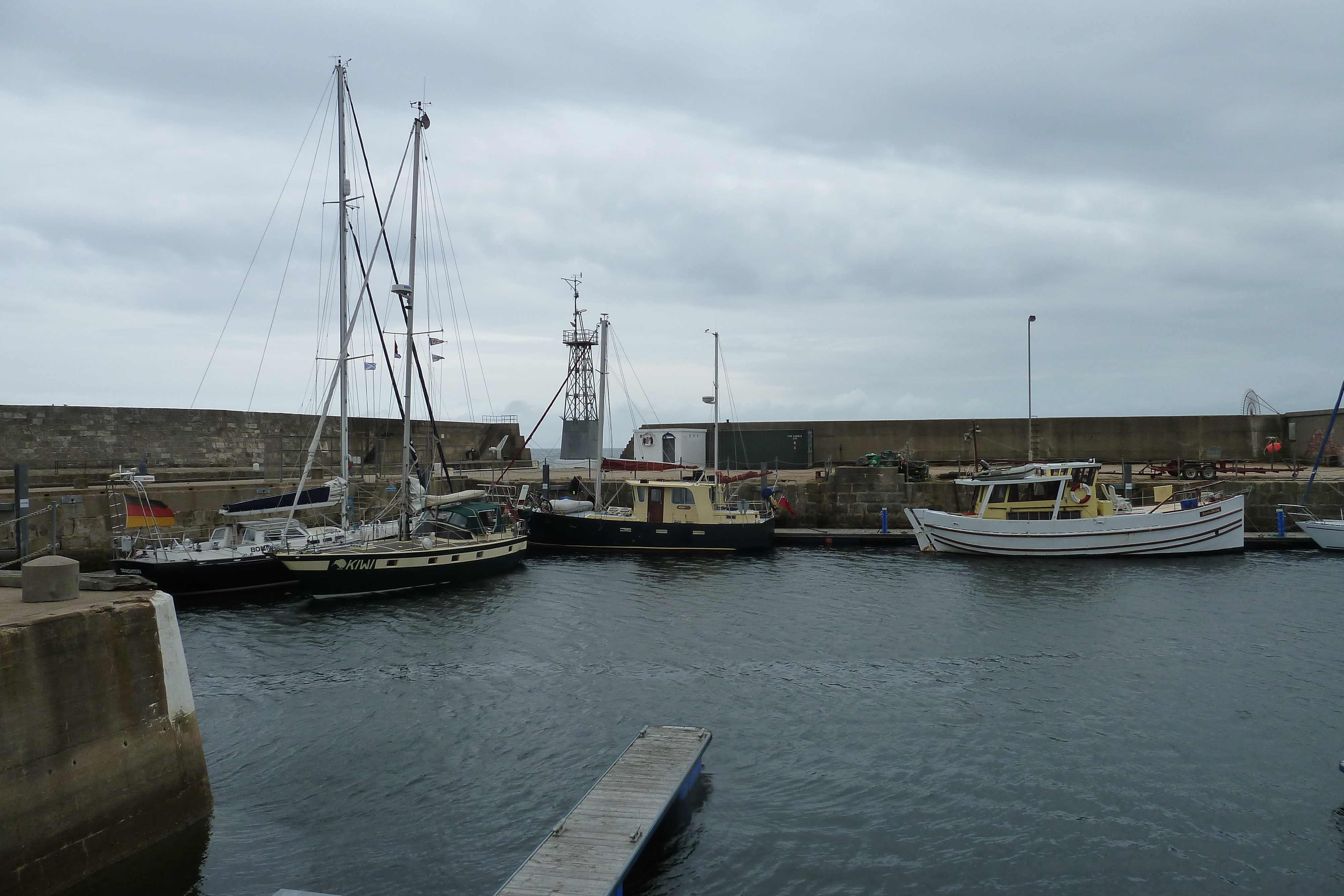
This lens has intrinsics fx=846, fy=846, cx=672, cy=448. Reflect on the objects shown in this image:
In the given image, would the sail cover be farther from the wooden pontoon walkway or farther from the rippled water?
the wooden pontoon walkway

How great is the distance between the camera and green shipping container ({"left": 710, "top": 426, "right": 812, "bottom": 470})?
41.1 m

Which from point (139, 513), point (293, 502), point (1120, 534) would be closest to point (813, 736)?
point (293, 502)

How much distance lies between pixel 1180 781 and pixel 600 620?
11699mm

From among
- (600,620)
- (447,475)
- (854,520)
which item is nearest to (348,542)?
(447,475)

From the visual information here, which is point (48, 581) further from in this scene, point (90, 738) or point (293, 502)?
point (293, 502)

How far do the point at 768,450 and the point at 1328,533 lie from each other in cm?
2215

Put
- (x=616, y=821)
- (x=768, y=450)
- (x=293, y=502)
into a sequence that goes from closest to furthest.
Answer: (x=616, y=821) < (x=293, y=502) < (x=768, y=450)

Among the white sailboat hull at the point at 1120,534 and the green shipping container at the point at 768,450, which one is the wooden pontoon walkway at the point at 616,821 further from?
the green shipping container at the point at 768,450

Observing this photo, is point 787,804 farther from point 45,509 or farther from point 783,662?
point 45,509

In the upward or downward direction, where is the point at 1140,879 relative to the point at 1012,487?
downward

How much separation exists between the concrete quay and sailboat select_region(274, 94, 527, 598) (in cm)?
1205

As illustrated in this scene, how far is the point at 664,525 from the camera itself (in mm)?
29219

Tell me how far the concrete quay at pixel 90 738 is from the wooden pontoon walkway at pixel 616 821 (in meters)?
3.53

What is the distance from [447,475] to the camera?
28.0 meters
